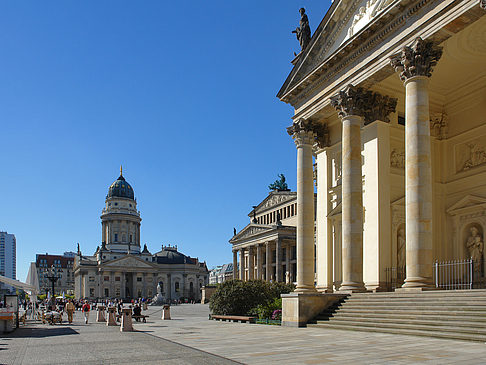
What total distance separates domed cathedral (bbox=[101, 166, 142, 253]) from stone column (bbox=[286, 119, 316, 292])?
15563cm

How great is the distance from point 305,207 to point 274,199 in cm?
7831

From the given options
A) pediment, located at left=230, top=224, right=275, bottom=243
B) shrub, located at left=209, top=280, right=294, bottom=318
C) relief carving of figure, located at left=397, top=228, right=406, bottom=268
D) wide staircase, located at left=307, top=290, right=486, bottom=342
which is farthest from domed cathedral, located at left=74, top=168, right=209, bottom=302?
wide staircase, located at left=307, top=290, right=486, bottom=342

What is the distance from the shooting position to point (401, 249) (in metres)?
26.9

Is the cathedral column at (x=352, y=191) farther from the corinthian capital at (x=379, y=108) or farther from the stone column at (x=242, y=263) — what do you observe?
the stone column at (x=242, y=263)

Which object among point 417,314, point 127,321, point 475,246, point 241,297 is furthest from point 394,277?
point 127,321

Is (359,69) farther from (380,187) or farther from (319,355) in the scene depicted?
(319,355)

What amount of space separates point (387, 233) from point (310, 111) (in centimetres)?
842

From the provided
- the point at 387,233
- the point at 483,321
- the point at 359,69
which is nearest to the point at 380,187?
the point at 387,233

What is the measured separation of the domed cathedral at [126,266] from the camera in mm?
171750

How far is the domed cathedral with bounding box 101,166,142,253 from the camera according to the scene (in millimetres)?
179500

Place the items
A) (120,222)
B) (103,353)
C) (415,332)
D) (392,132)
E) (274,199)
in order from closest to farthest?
1. (103,353)
2. (415,332)
3. (392,132)
4. (274,199)
5. (120,222)

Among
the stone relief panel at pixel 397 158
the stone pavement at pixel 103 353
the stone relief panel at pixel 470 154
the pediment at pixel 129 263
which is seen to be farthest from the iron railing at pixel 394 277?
the pediment at pixel 129 263

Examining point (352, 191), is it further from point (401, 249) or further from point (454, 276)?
point (454, 276)

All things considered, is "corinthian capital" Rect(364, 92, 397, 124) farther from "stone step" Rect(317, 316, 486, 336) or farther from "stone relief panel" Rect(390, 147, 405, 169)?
"stone step" Rect(317, 316, 486, 336)
